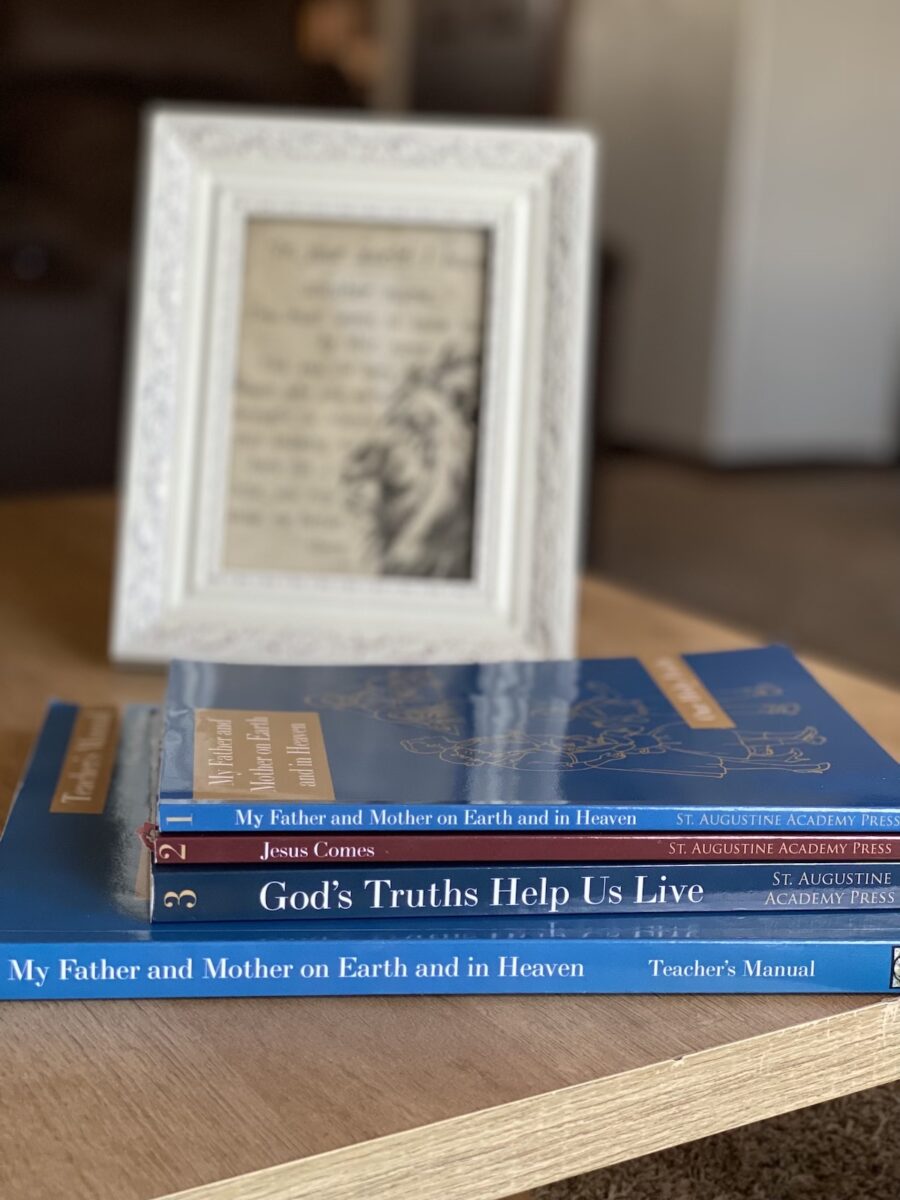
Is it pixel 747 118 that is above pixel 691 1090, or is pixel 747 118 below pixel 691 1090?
above

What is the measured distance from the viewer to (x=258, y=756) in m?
0.52

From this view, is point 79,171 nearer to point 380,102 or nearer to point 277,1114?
point 380,102

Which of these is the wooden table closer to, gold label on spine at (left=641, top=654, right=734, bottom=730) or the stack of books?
the stack of books

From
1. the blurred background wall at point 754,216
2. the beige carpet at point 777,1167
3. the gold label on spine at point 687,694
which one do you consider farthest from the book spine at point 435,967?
the blurred background wall at point 754,216

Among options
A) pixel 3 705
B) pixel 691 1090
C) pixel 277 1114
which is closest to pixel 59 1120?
pixel 277 1114

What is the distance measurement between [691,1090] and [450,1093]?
0.08 meters

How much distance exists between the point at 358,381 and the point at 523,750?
0.38m

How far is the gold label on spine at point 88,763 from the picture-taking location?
0.58 m

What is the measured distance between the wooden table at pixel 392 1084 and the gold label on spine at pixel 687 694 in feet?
0.39

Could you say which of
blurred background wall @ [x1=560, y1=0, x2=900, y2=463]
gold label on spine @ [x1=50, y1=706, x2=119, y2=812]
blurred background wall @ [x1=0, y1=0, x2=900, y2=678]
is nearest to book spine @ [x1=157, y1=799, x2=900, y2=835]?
gold label on spine @ [x1=50, y1=706, x2=119, y2=812]

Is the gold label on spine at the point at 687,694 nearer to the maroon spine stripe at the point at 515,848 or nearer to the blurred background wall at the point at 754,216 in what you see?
the maroon spine stripe at the point at 515,848

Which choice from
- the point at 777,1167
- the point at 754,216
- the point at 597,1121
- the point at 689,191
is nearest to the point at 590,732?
the point at 597,1121

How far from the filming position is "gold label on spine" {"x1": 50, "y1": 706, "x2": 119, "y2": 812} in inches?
22.8

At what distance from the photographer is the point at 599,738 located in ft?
1.82
